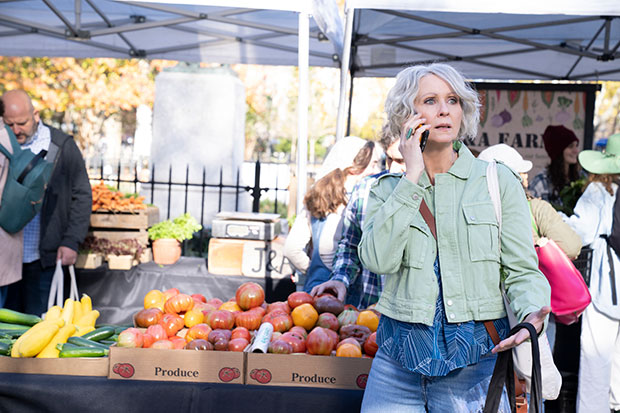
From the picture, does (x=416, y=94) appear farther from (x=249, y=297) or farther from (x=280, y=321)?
(x=249, y=297)

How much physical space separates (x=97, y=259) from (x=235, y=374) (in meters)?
3.43

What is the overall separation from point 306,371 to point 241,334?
436mm

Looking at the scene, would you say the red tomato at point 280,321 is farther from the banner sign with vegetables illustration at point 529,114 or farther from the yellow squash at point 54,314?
the banner sign with vegetables illustration at point 529,114

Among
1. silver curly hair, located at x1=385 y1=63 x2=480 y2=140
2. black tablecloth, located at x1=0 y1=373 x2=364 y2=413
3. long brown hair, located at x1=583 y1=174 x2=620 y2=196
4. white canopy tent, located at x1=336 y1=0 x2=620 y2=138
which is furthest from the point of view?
white canopy tent, located at x1=336 y1=0 x2=620 y2=138

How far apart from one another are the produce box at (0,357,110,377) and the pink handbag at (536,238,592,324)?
2.23 m

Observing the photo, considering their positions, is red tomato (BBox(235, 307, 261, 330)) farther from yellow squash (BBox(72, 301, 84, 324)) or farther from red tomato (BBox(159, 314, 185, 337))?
yellow squash (BBox(72, 301, 84, 324))

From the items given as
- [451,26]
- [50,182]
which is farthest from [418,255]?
[451,26]

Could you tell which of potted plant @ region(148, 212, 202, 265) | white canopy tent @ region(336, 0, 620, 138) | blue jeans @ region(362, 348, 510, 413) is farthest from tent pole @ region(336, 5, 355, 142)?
blue jeans @ region(362, 348, 510, 413)

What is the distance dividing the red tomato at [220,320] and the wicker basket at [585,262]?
2.49 meters

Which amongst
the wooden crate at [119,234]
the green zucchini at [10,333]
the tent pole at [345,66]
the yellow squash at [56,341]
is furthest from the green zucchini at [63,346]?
the wooden crate at [119,234]

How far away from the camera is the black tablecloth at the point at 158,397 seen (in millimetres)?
2600

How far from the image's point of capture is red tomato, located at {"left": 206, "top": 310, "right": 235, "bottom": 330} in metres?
3.10

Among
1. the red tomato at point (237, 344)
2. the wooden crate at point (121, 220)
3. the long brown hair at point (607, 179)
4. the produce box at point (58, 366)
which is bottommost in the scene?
the produce box at point (58, 366)

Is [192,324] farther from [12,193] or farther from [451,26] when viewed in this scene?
[451,26]
